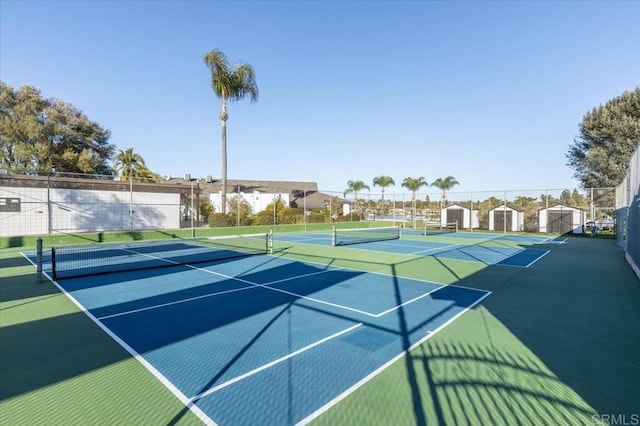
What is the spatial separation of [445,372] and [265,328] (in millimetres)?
2880

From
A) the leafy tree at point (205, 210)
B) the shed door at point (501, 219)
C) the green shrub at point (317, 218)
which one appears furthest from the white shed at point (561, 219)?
the leafy tree at point (205, 210)

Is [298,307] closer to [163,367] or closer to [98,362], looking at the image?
[163,367]

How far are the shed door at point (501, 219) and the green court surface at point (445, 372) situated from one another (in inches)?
923

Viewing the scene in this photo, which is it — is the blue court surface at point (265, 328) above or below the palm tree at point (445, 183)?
below

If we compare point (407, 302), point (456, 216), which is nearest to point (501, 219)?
point (456, 216)

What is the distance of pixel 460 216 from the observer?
103 ft

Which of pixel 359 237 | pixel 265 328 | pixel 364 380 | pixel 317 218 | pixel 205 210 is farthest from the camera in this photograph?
pixel 205 210

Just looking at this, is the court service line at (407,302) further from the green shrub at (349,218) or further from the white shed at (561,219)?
the green shrub at (349,218)

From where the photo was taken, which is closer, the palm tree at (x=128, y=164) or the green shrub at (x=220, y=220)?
the green shrub at (x=220, y=220)

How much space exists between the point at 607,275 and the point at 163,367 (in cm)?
1248

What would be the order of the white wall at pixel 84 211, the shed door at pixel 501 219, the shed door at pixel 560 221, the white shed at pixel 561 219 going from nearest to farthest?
the white wall at pixel 84 211 < the white shed at pixel 561 219 < the shed door at pixel 560 221 < the shed door at pixel 501 219

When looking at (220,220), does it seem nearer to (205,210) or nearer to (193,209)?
(193,209)

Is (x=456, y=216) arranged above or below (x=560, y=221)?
above

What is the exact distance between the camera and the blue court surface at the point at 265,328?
3.50 metres
